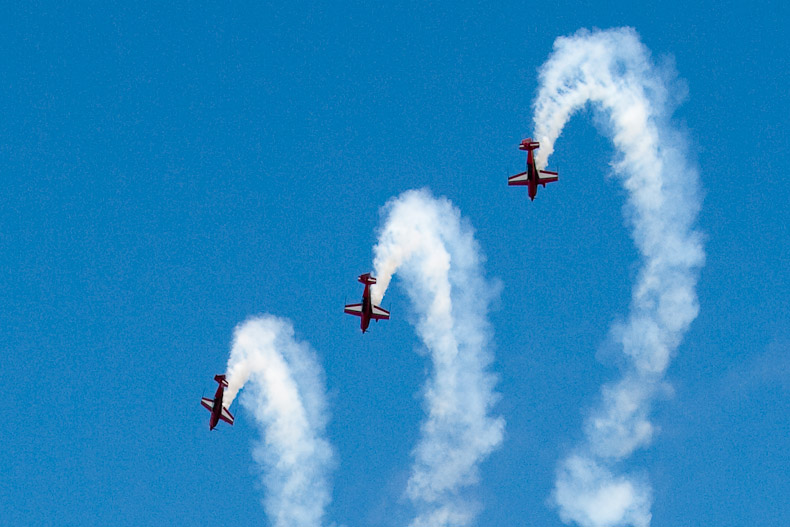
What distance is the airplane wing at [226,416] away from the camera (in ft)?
487

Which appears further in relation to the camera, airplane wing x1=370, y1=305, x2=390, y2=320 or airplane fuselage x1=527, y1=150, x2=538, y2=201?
airplane wing x1=370, y1=305, x2=390, y2=320

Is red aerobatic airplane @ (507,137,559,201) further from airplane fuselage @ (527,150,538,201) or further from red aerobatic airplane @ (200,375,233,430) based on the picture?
red aerobatic airplane @ (200,375,233,430)

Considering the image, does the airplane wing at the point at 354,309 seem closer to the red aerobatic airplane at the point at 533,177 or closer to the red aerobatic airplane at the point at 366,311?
the red aerobatic airplane at the point at 366,311

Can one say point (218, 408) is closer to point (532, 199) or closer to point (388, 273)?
point (388, 273)

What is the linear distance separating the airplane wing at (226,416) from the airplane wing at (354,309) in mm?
13656

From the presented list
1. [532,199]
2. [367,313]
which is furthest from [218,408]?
[532,199]

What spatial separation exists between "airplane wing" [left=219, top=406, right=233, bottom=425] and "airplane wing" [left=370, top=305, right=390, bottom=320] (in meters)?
15.3

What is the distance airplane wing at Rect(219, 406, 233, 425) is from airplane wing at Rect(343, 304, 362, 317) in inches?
538

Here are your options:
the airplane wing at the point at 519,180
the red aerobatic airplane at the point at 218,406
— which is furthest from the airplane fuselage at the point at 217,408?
the airplane wing at the point at 519,180

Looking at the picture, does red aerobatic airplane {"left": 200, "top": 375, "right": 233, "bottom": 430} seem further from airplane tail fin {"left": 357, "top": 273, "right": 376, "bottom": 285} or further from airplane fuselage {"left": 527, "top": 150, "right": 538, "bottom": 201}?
airplane fuselage {"left": 527, "top": 150, "right": 538, "bottom": 201}

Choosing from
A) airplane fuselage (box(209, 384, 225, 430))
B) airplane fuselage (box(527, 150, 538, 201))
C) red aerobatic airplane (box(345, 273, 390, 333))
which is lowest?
airplane fuselage (box(209, 384, 225, 430))

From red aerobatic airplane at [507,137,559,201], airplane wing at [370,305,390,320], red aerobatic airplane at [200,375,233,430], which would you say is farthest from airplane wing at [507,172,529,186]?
red aerobatic airplane at [200,375,233,430]

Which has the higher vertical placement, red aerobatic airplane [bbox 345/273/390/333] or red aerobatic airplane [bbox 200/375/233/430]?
red aerobatic airplane [bbox 345/273/390/333]

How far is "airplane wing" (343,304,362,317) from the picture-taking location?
145000 mm
